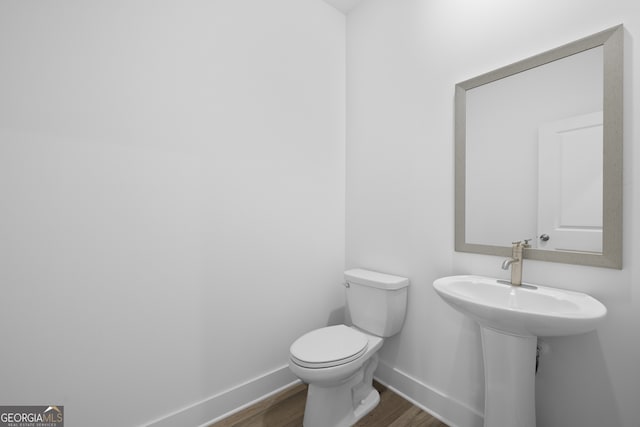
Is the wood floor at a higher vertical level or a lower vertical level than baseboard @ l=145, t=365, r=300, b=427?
lower

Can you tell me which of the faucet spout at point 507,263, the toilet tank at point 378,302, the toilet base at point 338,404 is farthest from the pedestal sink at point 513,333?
the toilet base at point 338,404

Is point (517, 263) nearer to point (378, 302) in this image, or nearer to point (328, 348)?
point (378, 302)

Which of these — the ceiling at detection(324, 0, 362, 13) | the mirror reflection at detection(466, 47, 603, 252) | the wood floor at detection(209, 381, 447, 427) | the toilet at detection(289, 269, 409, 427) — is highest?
the ceiling at detection(324, 0, 362, 13)

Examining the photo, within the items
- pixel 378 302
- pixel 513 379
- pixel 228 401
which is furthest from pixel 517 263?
pixel 228 401

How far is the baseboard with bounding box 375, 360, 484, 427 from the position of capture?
1.39 m

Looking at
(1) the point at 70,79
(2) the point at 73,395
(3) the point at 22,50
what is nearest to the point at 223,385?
(2) the point at 73,395

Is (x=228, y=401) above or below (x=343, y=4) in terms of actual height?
below

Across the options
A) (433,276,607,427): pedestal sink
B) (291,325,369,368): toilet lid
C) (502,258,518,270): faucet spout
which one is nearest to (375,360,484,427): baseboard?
(433,276,607,427): pedestal sink

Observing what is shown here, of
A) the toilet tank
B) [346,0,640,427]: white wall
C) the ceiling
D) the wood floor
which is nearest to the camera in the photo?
[346,0,640,427]: white wall

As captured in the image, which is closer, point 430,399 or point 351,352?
point 351,352

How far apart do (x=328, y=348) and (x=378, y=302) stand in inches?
17.2

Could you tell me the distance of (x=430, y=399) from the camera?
1562 millimetres

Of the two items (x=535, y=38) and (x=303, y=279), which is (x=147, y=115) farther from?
(x=535, y=38)

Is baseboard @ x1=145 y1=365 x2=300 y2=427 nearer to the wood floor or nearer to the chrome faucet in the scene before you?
the wood floor
